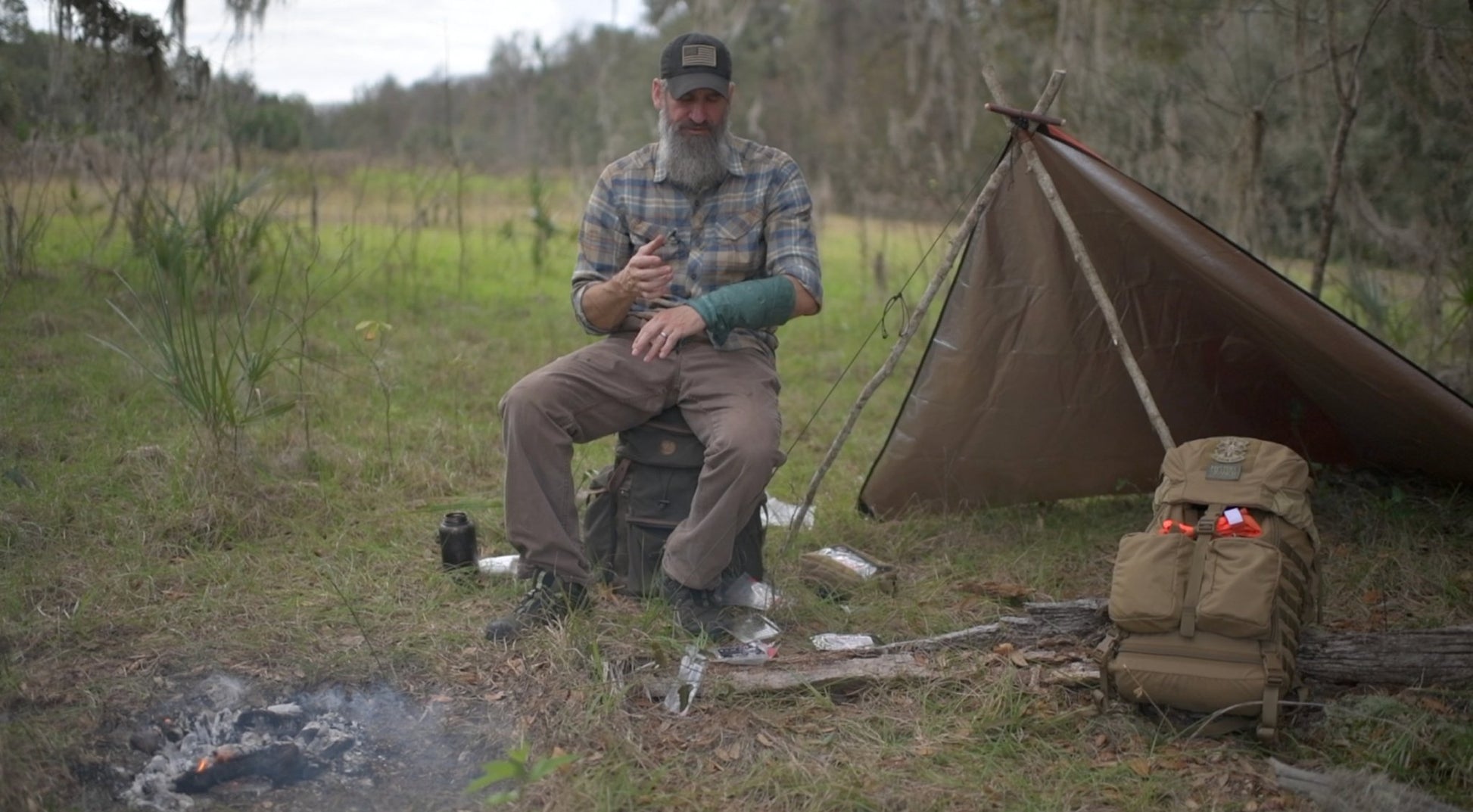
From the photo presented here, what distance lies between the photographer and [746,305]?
3.79 meters

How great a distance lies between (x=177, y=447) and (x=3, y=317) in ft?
9.13

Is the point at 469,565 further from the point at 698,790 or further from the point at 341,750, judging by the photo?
the point at 698,790

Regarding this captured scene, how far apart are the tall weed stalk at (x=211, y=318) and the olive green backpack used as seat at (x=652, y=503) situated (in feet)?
4.64

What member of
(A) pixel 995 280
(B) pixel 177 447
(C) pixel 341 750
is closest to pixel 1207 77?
(A) pixel 995 280

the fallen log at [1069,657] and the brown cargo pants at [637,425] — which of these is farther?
the brown cargo pants at [637,425]

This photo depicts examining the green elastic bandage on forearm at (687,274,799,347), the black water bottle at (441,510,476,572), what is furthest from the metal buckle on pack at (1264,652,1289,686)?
the black water bottle at (441,510,476,572)

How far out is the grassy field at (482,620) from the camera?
113 inches

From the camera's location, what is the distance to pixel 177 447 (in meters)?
4.88

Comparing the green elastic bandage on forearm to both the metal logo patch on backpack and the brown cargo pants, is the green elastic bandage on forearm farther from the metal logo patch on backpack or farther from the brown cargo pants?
the metal logo patch on backpack

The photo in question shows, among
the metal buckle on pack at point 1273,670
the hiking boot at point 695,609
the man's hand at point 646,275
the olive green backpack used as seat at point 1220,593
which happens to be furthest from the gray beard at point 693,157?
the metal buckle on pack at point 1273,670

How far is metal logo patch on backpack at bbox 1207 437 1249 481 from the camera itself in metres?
3.23

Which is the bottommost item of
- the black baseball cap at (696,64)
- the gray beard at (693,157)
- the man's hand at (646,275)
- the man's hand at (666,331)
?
the man's hand at (666,331)

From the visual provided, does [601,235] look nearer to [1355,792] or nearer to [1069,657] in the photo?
[1069,657]

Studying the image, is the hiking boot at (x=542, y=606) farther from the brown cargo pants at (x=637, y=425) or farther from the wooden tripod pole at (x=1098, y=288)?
the wooden tripod pole at (x=1098, y=288)
